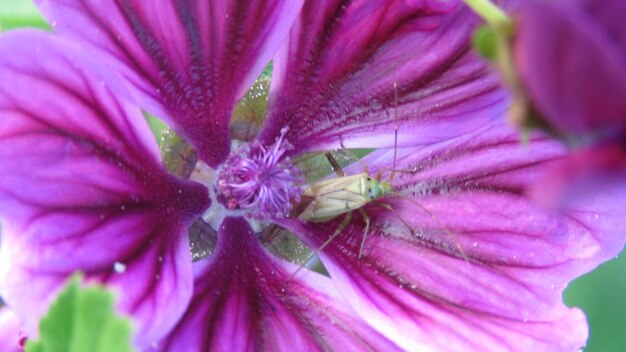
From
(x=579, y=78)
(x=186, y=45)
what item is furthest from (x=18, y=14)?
(x=579, y=78)

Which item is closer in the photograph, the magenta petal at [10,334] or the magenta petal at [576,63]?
the magenta petal at [576,63]

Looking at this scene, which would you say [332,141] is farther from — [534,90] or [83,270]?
[534,90]

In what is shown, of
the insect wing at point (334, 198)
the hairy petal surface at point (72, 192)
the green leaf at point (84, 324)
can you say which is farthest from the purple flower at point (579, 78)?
the insect wing at point (334, 198)

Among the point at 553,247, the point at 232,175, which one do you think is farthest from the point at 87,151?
the point at 553,247

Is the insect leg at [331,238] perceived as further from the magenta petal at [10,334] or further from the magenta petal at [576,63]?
the magenta petal at [576,63]

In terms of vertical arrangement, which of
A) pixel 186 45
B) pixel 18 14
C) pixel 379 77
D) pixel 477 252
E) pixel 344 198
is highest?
pixel 18 14

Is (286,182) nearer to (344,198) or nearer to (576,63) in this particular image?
(344,198)

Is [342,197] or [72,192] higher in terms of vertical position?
[72,192]
